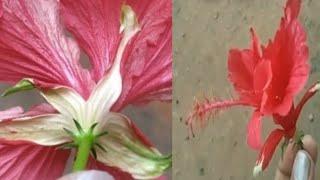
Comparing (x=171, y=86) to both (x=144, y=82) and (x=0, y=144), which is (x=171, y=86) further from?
(x=0, y=144)

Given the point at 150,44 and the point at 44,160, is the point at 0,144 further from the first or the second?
the point at 150,44

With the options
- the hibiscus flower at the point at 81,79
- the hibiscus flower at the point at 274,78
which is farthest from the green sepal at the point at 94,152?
the hibiscus flower at the point at 274,78

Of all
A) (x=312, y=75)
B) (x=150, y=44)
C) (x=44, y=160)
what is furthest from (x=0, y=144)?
(x=312, y=75)

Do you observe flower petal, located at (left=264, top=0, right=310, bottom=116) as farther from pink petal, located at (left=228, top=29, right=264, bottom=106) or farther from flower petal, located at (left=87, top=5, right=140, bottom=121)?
flower petal, located at (left=87, top=5, right=140, bottom=121)

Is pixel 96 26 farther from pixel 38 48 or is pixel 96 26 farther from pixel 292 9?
pixel 292 9

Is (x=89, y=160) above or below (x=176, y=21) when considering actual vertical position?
below

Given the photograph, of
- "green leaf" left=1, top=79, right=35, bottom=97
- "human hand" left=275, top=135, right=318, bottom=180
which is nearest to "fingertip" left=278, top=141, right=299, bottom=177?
"human hand" left=275, top=135, right=318, bottom=180

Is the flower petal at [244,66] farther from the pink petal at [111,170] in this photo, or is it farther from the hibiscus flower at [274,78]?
the pink petal at [111,170]
